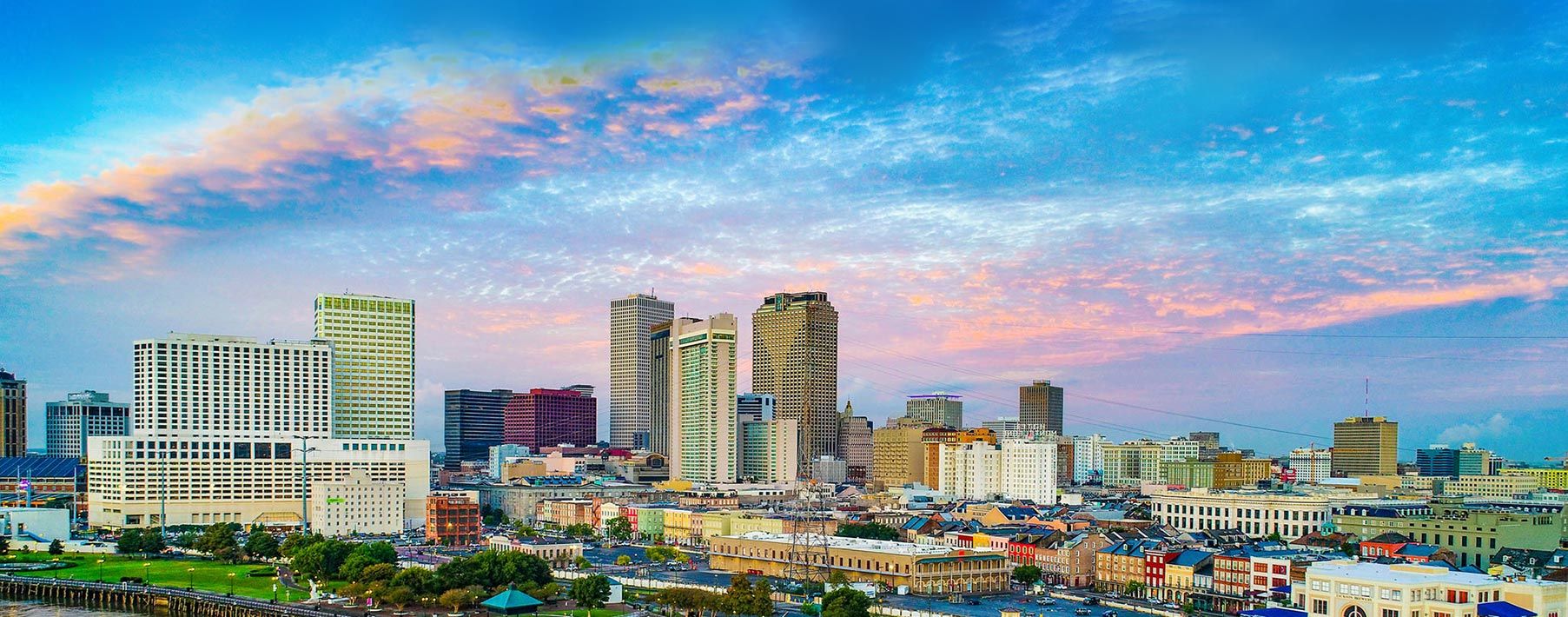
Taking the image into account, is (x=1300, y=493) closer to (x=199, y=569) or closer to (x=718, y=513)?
(x=718, y=513)

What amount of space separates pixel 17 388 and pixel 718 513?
11570cm

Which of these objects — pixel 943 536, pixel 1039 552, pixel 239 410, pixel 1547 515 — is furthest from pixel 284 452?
pixel 1547 515

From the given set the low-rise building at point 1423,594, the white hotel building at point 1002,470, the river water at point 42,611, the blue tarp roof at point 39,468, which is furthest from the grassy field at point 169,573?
the white hotel building at point 1002,470

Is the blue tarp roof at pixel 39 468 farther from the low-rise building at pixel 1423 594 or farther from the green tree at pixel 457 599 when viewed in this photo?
the low-rise building at pixel 1423 594

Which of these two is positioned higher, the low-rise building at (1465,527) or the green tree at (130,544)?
the low-rise building at (1465,527)

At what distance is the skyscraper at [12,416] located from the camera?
180 metres

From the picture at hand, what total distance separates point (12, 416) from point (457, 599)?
144318 millimetres

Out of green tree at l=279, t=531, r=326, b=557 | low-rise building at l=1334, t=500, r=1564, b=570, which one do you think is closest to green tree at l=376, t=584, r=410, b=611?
green tree at l=279, t=531, r=326, b=557

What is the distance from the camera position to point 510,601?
6475 centimetres

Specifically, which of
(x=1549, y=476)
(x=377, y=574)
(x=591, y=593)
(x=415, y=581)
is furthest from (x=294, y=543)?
(x=1549, y=476)

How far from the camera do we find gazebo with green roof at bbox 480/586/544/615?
6456cm

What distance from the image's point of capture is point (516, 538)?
347ft

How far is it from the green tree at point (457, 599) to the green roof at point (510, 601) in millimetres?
867

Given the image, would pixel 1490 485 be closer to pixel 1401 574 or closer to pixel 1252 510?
pixel 1252 510
